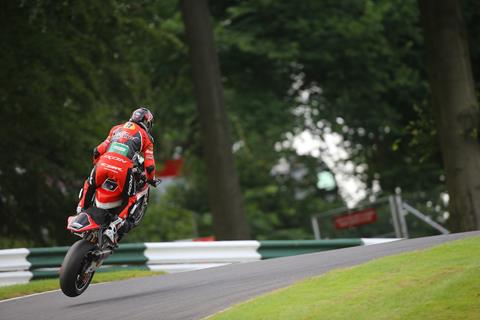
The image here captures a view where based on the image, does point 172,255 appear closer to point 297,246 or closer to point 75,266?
point 297,246

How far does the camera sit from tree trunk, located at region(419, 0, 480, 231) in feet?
57.2

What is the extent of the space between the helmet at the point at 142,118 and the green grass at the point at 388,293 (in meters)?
2.80

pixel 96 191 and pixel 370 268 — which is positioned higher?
pixel 96 191

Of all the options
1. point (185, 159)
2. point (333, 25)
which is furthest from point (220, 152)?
point (185, 159)

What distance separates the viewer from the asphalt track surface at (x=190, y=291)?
10.8 meters

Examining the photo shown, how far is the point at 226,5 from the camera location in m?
29.5

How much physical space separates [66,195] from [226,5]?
9071 mm

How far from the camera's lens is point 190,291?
1201cm

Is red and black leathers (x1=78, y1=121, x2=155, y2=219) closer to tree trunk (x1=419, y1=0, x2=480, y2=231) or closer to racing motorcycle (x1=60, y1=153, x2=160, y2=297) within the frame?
racing motorcycle (x1=60, y1=153, x2=160, y2=297)

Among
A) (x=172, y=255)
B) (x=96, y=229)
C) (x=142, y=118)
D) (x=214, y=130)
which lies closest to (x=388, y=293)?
(x=96, y=229)

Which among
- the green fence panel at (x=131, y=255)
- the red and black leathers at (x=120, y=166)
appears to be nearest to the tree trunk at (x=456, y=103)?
the green fence panel at (x=131, y=255)

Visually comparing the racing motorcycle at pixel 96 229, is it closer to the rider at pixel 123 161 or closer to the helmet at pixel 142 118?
the rider at pixel 123 161

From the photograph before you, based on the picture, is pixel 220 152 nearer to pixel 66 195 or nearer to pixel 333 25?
pixel 66 195

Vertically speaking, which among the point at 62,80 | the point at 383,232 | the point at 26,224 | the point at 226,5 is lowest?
the point at 383,232
